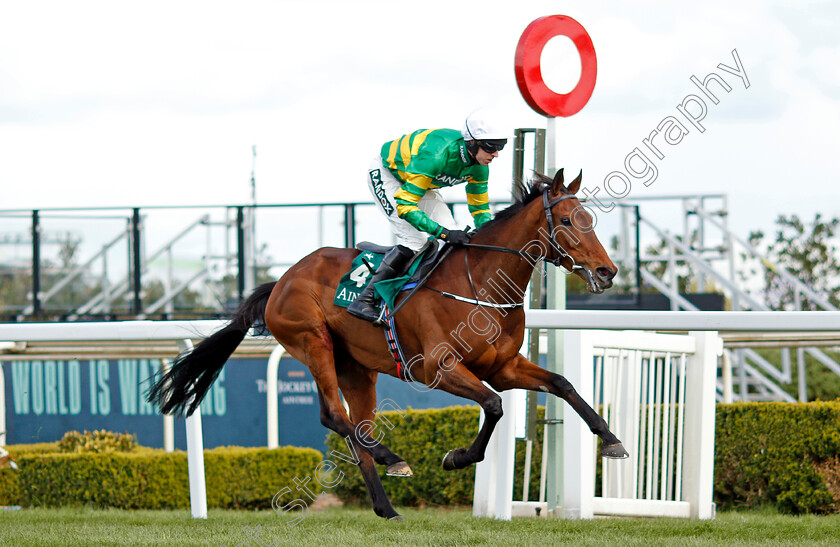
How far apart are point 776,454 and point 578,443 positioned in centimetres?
142

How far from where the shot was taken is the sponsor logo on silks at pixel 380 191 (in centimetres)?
426

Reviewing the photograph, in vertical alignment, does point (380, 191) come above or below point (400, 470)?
above

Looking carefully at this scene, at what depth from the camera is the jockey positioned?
3.86m

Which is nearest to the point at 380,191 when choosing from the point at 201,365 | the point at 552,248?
the point at 552,248

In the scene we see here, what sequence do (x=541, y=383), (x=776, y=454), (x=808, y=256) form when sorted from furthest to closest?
(x=808, y=256)
(x=776, y=454)
(x=541, y=383)

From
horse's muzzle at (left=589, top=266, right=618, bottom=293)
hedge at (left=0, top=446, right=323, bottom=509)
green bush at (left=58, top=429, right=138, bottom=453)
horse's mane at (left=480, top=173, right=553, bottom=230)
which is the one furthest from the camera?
green bush at (left=58, top=429, right=138, bottom=453)

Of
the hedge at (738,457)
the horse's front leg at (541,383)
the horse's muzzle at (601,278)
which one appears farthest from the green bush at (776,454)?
the horse's muzzle at (601,278)

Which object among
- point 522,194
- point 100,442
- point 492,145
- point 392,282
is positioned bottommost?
point 100,442

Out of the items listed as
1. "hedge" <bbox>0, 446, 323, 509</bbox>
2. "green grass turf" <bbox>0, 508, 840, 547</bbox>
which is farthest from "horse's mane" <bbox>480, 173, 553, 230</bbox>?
"hedge" <bbox>0, 446, 323, 509</bbox>

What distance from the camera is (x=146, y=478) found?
6.02m

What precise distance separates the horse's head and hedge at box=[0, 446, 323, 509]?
3.02m

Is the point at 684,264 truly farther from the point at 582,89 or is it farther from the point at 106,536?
the point at 106,536

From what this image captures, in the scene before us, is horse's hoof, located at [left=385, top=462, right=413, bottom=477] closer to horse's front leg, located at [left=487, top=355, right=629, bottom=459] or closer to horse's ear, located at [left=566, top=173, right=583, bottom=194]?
horse's front leg, located at [left=487, top=355, right=629, bottom=459]

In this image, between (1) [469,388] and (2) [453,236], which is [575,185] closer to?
(2) [453,236]
